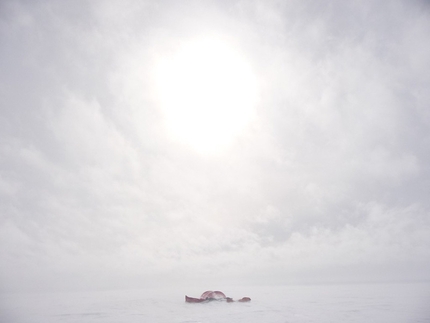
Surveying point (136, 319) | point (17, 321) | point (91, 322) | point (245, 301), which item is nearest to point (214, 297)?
point (245, 301)

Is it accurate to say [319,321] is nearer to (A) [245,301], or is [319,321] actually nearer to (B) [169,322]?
(B) [169,322]

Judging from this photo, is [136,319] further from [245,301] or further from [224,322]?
[245,301]

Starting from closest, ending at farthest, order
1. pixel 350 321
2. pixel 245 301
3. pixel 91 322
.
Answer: pixel 350 321 → pixel 91 322 → pixel 245 301

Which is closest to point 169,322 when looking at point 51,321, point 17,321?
point 51,321

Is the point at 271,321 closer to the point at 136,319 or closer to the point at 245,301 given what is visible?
the point at 136,319

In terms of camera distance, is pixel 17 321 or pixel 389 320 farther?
pixel 17 321

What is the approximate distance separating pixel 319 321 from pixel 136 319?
45.6ft

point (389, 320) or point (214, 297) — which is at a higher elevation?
point (214, 297)

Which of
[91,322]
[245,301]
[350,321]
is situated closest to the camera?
[350,321]

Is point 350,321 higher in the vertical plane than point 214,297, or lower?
lower

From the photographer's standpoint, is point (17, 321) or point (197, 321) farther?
point (17, 321)

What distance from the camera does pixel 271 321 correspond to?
18953 mm

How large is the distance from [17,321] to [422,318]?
3004cm

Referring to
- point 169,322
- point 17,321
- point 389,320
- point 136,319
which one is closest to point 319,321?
point 389,320
